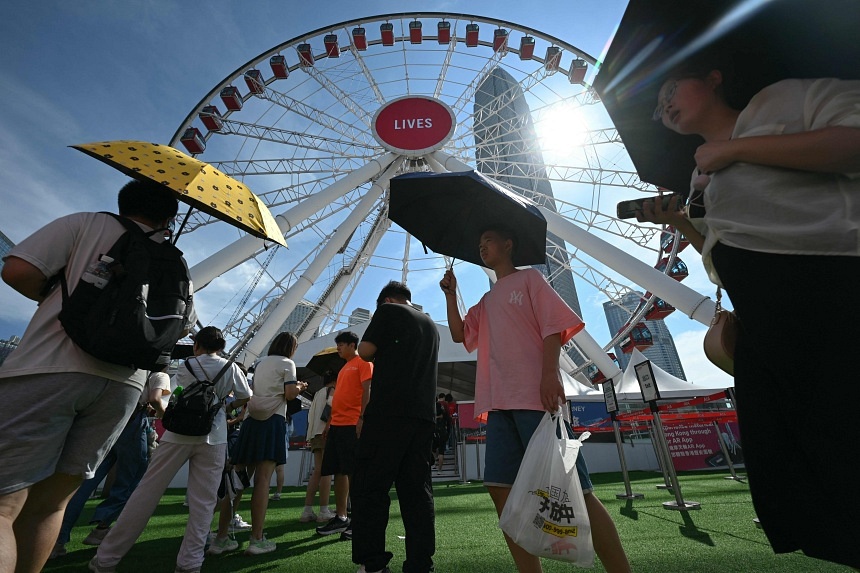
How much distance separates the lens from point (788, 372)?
827 mm

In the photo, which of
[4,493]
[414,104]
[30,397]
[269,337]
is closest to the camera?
[4,493]

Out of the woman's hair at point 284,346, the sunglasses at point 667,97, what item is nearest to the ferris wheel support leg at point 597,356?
the woman's hair at point 284,346

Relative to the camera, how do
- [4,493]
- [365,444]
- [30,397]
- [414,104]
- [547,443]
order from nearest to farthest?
1. [4,493]
2. [30,397]
3. [547,443]
4. [365,444]
5. [414,104]

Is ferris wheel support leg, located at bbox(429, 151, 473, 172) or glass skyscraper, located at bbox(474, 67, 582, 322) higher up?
glass skyscraper, located at bbox(474, 67, 582, 322)

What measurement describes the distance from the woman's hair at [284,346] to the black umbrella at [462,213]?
5.03 feet

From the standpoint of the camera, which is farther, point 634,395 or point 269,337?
point 634,395

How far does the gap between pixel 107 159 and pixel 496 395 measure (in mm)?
1967

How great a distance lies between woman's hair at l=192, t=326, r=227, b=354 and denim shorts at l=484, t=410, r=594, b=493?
2257 mm

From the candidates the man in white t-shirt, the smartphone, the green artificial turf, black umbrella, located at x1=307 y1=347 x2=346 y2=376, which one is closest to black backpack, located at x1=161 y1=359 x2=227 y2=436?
the green artificial turf

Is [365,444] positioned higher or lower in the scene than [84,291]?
lower

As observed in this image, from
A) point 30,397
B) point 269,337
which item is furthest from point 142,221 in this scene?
point 269,337

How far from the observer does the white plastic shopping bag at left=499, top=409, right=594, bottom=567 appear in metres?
1.39

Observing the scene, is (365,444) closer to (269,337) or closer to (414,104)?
(269,337)

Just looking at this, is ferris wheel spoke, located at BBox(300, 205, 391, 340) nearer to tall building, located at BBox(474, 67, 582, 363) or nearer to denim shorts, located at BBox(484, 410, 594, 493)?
tall building, located at BBox(474, 67, 582, 363)
